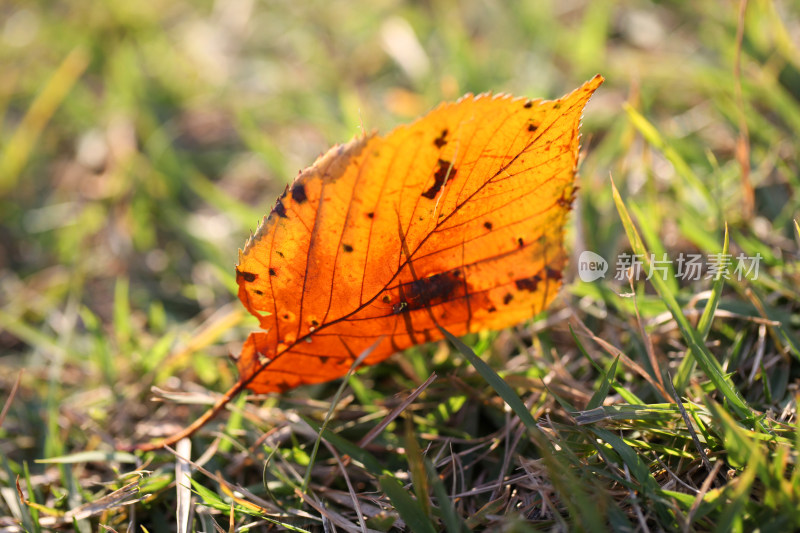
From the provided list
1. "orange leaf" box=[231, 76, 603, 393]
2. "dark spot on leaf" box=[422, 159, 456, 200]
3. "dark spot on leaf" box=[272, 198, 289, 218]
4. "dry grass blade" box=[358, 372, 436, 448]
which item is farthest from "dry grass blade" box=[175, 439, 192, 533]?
"dark spot on leaf" box=[422, 159, 456, 200]

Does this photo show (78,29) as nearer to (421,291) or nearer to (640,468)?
(421,291)

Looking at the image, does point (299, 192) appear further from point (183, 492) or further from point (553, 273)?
point (183, 492)

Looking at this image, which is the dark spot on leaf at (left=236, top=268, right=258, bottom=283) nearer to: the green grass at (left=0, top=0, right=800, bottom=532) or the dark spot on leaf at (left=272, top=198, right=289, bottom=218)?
the dark spot on leaf at (left=272, top=198, right=289, bottom=218)

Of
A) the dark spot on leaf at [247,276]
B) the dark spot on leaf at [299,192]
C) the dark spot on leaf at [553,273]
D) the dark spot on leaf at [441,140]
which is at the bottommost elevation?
the dark spot on leaf at [553,273]

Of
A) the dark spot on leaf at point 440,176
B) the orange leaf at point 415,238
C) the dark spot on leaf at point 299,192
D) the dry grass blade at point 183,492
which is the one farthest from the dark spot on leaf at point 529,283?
the dry grass blade at point 183,492
